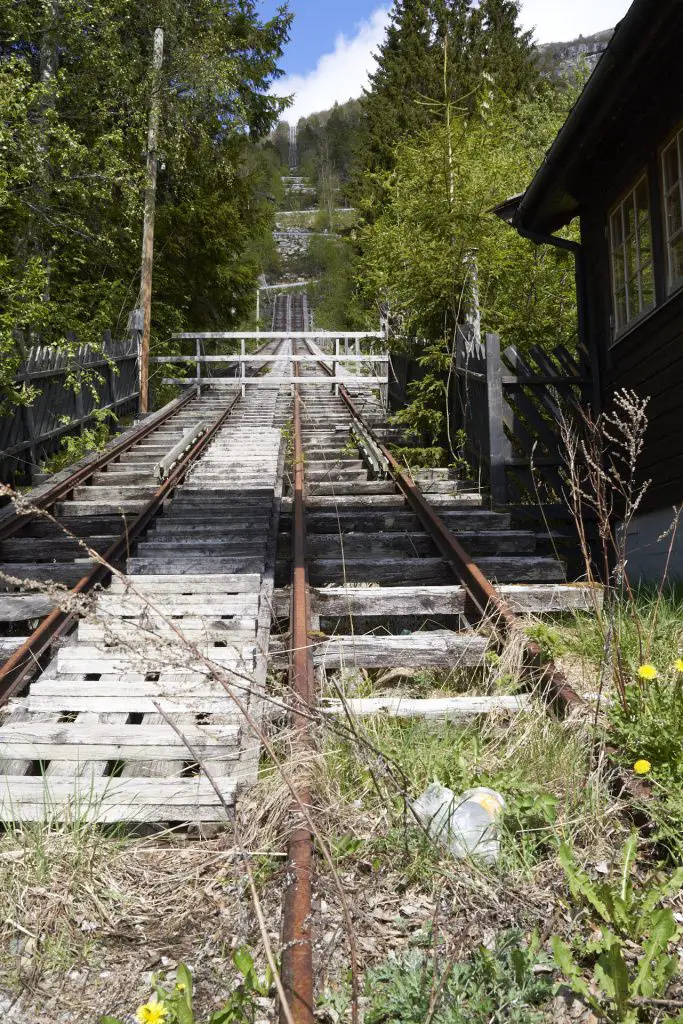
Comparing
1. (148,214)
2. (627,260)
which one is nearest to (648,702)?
(627,260)

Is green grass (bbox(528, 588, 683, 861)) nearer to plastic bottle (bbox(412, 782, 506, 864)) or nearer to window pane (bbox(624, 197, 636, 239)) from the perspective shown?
plastic bottle (bbox(412, 782, 506, 864))

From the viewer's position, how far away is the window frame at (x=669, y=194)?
631cm

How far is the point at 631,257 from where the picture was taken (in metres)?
7.82

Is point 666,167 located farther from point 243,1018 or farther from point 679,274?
point 243,1018

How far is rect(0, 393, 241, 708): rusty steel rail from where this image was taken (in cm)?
373

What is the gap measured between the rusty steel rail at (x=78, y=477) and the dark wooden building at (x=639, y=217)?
4885 mm

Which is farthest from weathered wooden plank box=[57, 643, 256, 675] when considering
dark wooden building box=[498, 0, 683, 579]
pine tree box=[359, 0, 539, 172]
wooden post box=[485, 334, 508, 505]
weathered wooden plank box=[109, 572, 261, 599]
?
pine tree box=[359, 0, 539, 172]

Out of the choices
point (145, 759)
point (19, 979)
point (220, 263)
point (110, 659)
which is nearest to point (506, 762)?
point (145, 759)

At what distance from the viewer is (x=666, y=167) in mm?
6688

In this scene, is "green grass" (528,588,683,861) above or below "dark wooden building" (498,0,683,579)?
below

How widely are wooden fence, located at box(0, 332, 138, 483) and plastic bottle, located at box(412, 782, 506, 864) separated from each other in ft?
28.4

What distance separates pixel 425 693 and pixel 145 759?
4.80ft

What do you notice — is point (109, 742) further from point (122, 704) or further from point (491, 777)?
point (491, 777)

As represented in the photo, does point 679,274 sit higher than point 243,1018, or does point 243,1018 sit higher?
point 679,274
